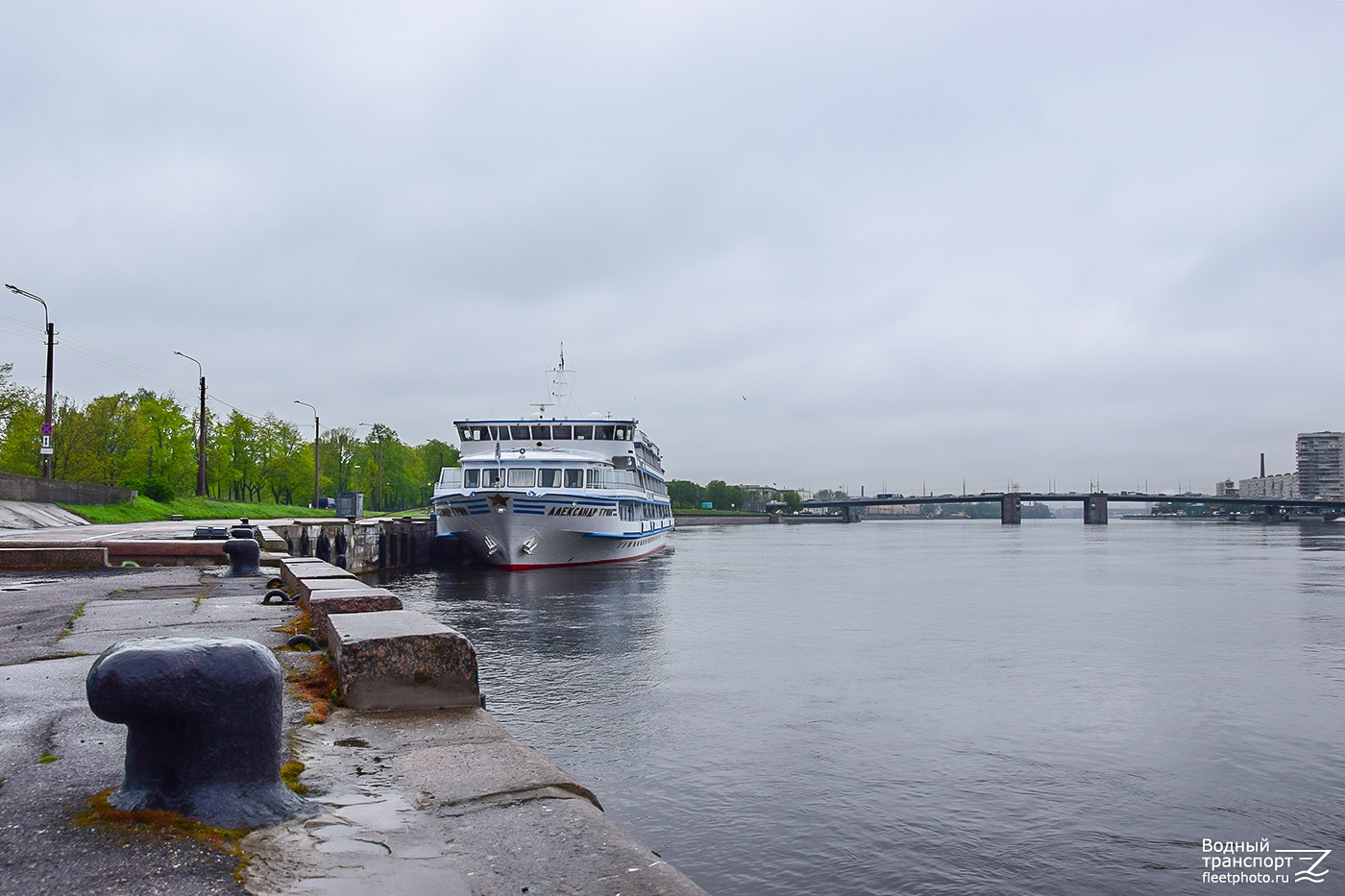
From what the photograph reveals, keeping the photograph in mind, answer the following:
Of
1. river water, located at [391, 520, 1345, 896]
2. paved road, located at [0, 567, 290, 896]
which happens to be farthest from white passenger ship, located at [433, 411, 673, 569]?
paved road, located at [0, 567, 290, 896]

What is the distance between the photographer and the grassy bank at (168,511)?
126 ft

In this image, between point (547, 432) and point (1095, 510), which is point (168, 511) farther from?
point (1095, 510)

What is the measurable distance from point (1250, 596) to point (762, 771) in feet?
87.2

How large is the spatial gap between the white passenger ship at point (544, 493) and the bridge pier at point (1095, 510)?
428ft

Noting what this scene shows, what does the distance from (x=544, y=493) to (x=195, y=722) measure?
118ft

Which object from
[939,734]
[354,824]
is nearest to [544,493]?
[939,734]

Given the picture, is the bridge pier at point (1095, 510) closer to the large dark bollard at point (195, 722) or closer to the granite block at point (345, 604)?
the granite block at point (345, 604)

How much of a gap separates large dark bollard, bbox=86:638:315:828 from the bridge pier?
169 m

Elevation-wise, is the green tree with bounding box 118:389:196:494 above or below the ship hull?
above

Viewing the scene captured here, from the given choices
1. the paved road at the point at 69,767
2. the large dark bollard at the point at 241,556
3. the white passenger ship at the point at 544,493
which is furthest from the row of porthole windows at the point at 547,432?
the paved road at the point at 69,767

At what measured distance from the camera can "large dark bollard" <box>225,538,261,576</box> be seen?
16031mm

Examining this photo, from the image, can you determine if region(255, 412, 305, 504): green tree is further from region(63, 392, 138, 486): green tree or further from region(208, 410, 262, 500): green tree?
region(63, 392, 138, 486): green tree

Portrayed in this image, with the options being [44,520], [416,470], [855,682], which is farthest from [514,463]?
[416,470]

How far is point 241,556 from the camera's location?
16188 mm
